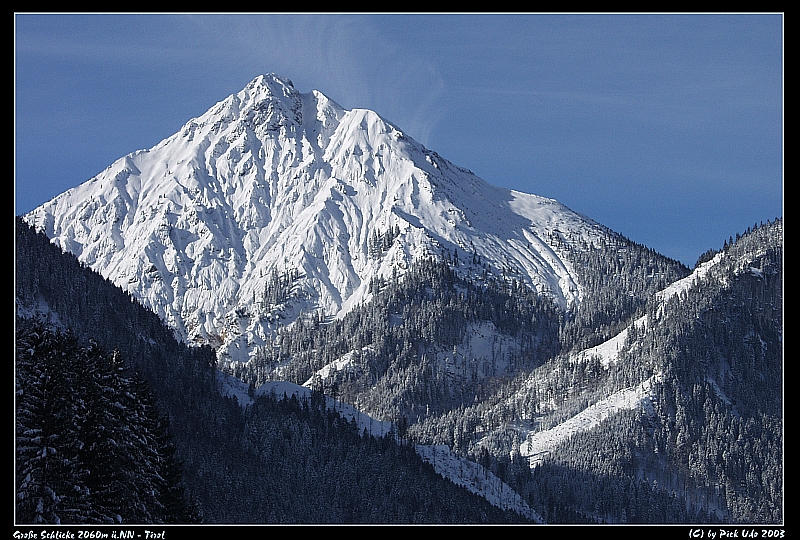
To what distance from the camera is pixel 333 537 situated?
237 ft

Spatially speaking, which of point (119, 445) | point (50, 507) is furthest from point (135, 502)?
point (50, 507)

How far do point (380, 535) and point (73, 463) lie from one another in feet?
95.6

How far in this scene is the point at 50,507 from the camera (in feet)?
289

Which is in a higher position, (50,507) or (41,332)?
(41,332)
